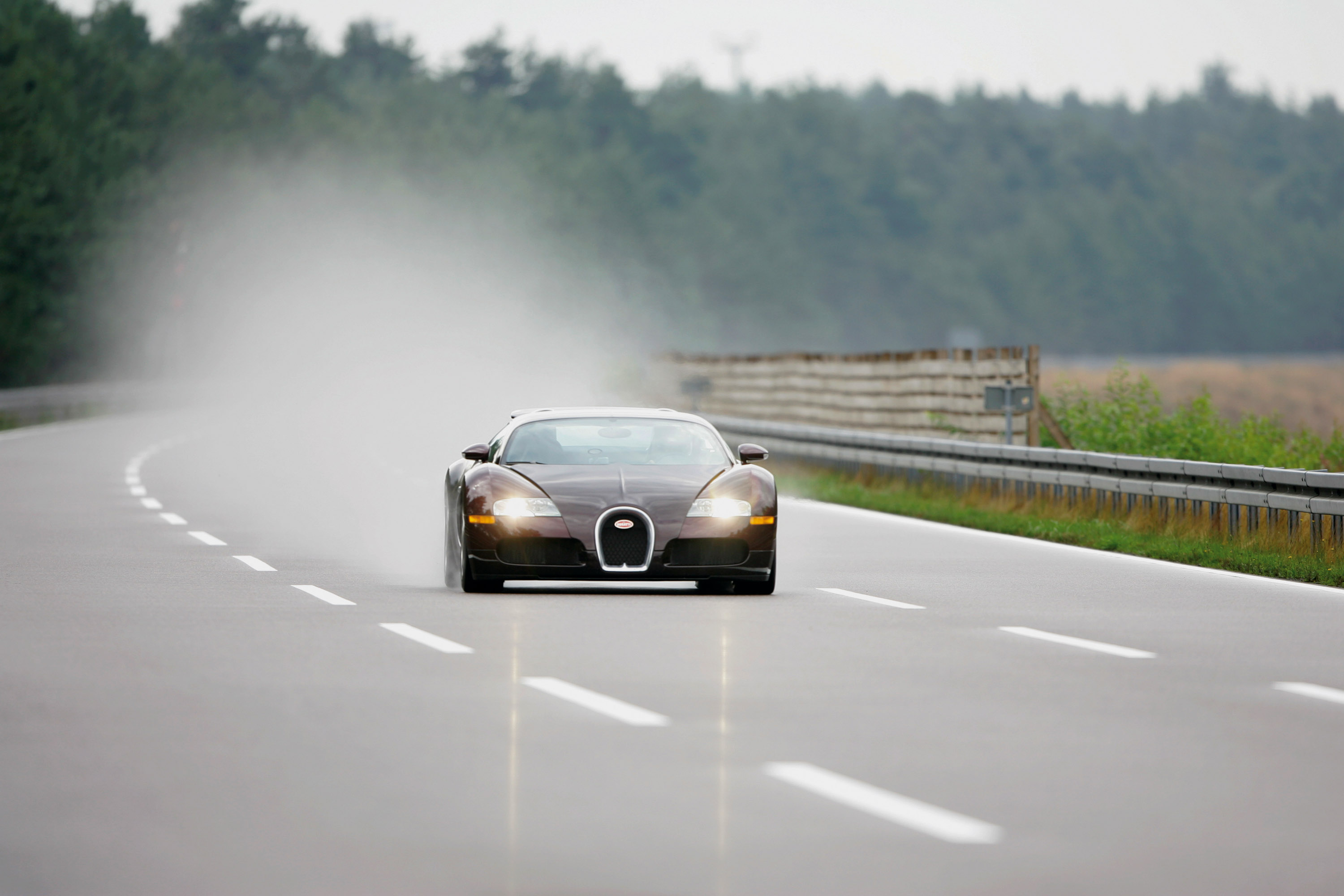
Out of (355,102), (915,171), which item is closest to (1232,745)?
(355,102)

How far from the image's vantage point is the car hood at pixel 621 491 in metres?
14.4

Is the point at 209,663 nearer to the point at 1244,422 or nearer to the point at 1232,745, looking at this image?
the point at 1232,745

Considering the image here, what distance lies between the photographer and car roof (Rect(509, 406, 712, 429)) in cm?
1574

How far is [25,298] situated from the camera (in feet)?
270

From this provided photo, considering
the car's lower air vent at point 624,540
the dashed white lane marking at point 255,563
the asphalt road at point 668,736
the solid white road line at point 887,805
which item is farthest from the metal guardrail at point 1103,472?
the solid white road line at point 887,805

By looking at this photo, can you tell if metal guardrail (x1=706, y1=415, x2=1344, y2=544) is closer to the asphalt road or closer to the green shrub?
the asphalt road

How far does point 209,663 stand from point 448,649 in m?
1.22

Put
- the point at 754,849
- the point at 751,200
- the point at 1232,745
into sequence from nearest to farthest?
the point at 754,849 < the point at 1232,745 < the point at 751,200

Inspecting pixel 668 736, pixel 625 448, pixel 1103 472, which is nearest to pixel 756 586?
pixel 625 448

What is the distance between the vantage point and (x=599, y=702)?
31.0 ft

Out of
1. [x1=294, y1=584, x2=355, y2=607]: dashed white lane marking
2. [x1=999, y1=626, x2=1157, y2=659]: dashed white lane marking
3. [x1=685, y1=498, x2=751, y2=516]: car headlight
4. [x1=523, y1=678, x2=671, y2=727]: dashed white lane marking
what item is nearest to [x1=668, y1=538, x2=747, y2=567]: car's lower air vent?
[x1=685, y1=498, x2=751, y2=516]: car headlight

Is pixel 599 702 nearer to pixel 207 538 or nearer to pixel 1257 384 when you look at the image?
pixel 207 538

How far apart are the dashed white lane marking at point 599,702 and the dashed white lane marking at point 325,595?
3.86 meters

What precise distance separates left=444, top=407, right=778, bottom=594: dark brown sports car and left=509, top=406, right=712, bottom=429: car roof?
0.71 m
